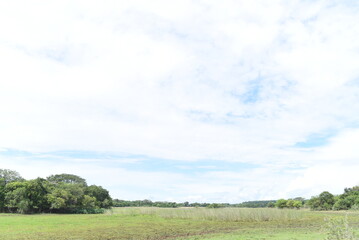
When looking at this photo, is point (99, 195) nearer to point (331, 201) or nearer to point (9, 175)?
point (9, 175)

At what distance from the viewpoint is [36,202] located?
48219 mm

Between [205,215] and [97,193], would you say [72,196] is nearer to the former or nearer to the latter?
[97,193]

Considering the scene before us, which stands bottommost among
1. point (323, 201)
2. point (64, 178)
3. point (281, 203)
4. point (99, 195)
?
point (281, 203)

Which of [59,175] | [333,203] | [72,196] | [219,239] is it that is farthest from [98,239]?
[59,175]

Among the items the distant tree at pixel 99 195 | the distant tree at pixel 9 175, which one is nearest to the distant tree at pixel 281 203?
the distant tree at pixel 99 195

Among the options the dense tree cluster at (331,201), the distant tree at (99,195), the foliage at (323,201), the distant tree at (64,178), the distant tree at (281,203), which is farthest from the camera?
the distant tree at (64,178)

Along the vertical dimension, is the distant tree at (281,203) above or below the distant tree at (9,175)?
below

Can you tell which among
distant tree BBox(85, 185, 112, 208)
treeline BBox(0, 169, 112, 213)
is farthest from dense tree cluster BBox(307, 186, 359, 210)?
distant tree BBox(85, 185, 112, 208)

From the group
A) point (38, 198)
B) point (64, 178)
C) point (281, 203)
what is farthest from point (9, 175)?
point (281, 203)

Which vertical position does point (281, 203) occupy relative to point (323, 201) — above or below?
below

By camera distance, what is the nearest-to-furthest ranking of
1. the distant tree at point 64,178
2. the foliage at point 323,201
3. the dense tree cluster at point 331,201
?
1. the dense tree cluster at point 331,201
2. the foliage at point 323,201
3. the distant tree at point 64,178

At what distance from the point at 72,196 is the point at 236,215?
1362 inches

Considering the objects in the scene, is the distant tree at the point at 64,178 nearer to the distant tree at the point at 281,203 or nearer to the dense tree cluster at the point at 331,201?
the distant tree at the point at 281,203

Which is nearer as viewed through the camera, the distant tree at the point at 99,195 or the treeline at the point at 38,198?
the treeline at the point at 38,198
